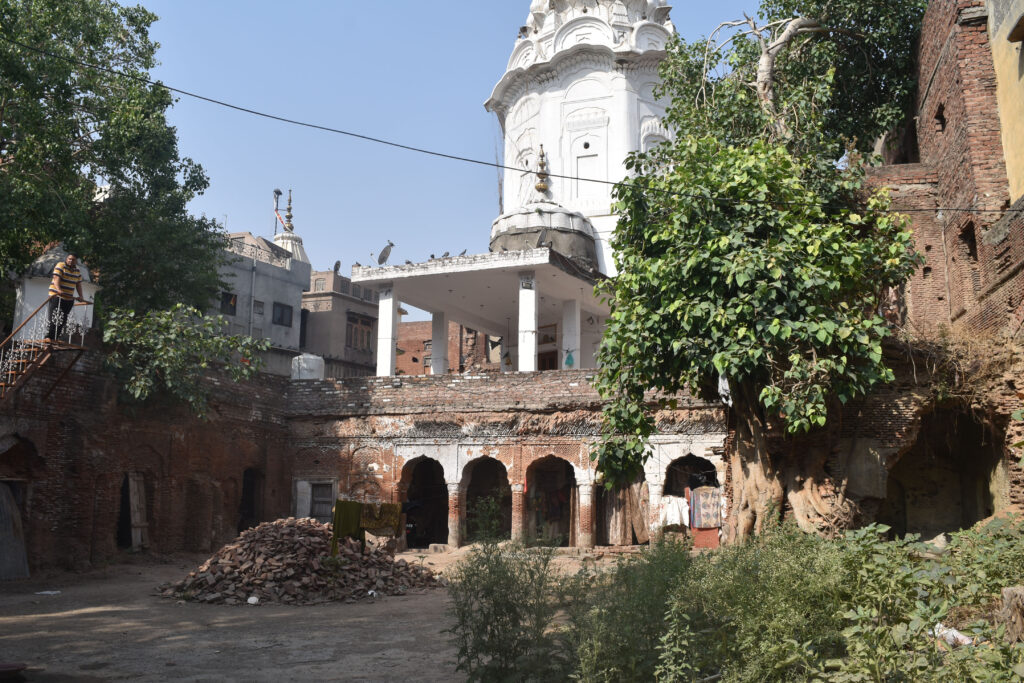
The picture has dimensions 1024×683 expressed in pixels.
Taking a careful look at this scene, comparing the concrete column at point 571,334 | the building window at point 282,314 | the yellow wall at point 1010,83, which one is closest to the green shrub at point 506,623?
the yellow wall at point 1010,83

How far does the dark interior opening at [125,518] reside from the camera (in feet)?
59.9

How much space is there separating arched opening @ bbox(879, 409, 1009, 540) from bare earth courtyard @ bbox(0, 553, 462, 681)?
288 inches

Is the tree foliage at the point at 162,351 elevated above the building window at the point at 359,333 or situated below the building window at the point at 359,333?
below

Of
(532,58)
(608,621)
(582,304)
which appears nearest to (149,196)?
(582,304)

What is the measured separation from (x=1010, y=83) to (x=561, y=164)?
1623cm

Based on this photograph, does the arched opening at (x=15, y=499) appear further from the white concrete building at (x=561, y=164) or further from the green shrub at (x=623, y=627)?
the green shrub at (x=623, y=627)

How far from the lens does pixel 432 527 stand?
23.7 meters

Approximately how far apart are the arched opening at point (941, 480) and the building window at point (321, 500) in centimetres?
1243

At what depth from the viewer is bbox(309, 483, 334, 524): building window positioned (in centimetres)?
2138

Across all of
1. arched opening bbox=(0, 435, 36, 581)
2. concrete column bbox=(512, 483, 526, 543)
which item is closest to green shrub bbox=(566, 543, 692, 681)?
arched opening bbox=(0, 435, 36, 581)

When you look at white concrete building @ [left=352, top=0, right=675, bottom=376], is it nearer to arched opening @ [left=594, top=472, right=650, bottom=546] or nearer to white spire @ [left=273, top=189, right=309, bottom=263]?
arched opening @ [left=594, top=472, right=650, bottom=546]

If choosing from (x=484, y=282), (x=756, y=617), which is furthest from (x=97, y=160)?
(x=756, y=617)

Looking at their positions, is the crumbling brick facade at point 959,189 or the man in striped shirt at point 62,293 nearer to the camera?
the crumbling brick facade at point 959,189

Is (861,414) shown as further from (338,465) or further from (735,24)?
(338,465)
